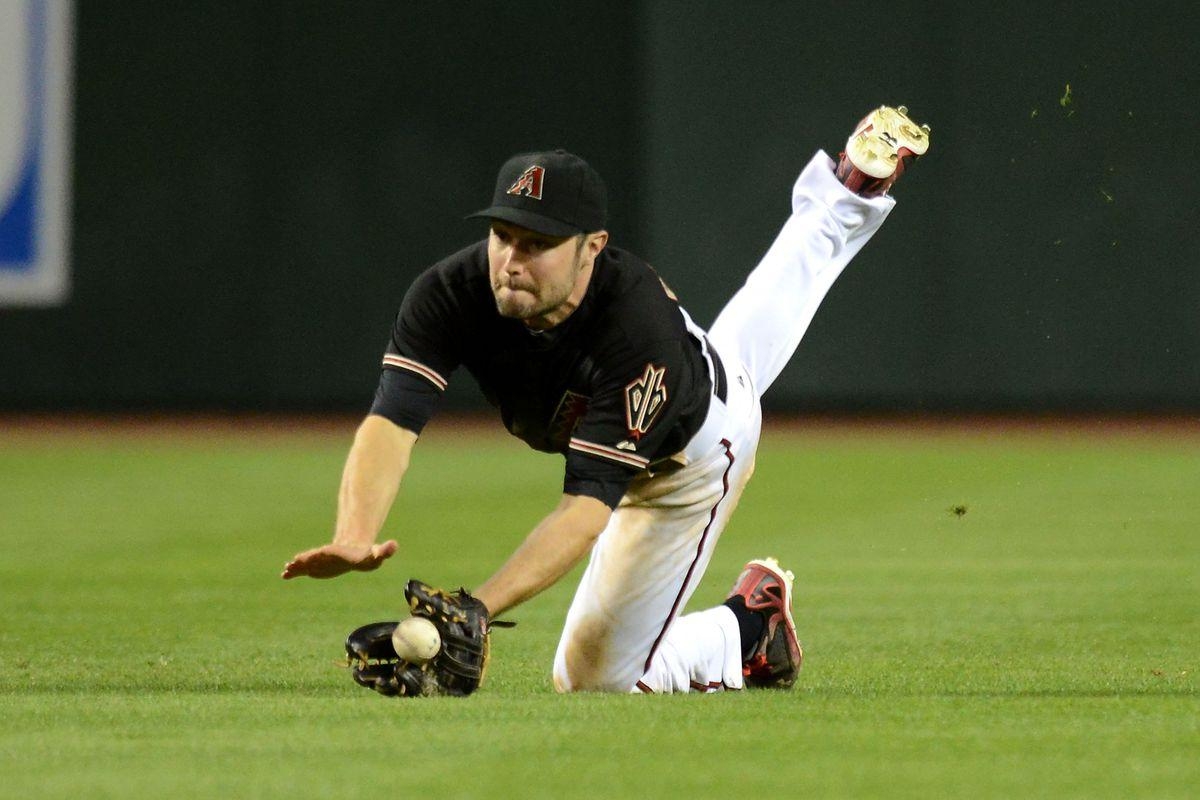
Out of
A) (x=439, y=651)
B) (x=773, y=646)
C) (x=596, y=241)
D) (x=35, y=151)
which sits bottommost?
(x=35, y=151)

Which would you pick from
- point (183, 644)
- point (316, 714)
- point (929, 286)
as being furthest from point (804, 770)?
point (929, 286)

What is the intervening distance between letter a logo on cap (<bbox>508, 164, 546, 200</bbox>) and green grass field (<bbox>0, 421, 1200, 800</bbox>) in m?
1.10

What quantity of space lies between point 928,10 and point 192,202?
5.84 m

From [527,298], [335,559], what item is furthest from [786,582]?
[335,559]

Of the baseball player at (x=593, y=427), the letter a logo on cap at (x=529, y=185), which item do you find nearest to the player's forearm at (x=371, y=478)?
the baseball player at (x=593, y=427)

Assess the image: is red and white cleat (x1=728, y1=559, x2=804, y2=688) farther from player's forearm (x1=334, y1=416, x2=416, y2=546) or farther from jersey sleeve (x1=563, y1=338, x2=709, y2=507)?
player's forearm (x1=334, y1=416, x2=416, y2=546)

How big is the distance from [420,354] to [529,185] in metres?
0.57

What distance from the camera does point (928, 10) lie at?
1512 centimetres

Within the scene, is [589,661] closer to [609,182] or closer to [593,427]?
[593,427]

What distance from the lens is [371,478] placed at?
179 inches

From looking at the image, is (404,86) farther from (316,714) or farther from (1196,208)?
(316,714)

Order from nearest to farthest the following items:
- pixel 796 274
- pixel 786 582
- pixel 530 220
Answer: pixel 530 220 → pixel 786 582 → pixel 796 274

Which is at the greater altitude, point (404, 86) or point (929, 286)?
point (404, 86)

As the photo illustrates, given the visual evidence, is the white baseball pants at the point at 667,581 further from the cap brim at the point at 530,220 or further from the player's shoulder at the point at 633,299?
the cap brim at the point at 530,220
